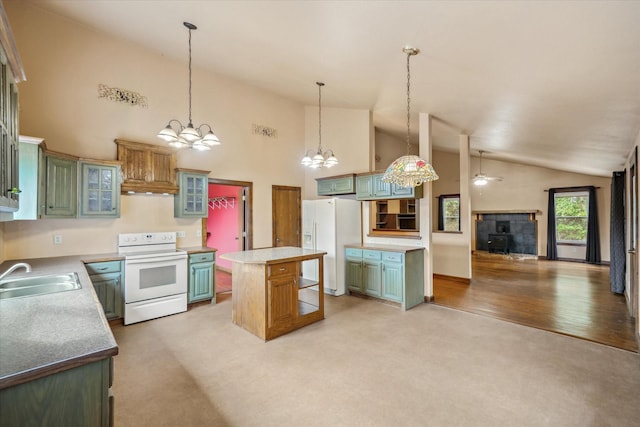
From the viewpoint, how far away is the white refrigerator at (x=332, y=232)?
5.16 meters

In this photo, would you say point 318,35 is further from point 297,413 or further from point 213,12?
point 297,413

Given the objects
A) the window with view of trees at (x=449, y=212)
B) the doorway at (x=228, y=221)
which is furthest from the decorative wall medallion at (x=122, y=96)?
the window with view of trees at (x=449, y=212)

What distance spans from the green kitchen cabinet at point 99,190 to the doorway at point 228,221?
4.52 feet

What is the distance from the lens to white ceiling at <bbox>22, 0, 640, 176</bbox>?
6.75ft

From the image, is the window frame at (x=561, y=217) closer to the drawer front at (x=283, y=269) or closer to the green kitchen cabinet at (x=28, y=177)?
the drawer front at (x=283, y=269)

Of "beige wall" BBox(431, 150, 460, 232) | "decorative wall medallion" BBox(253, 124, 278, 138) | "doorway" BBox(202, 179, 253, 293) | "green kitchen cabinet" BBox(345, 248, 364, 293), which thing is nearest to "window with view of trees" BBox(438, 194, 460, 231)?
"beige wall" BBox(431, 150, 460, 232)

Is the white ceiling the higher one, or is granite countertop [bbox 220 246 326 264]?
the white ceiling

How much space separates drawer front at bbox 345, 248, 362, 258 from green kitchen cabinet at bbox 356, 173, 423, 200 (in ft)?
3.04

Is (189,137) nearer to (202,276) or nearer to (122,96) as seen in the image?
(122,96)

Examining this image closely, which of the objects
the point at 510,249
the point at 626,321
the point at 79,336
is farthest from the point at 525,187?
the point at 79,336

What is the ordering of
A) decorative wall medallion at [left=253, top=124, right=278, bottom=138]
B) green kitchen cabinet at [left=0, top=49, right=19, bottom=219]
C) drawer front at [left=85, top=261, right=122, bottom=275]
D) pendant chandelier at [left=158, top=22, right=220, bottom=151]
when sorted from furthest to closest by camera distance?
decorative wall medallion at [left=253, top=124, right=278, bottom=138]
drawer front at [left=85, top=261, right=122, bottom=275]
pendant chandelier at [left=158, top=22, right=220, bottom=151]
green kitchen cabinet at [left=0, top=49, right=19, bottom=219]

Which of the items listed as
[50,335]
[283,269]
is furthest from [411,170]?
[50,335]

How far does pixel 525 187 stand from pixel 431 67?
26.2 feet

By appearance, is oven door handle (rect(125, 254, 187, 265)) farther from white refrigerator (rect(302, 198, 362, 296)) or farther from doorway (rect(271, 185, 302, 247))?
white refrigerator (rect(302, 198, 362, 296))
